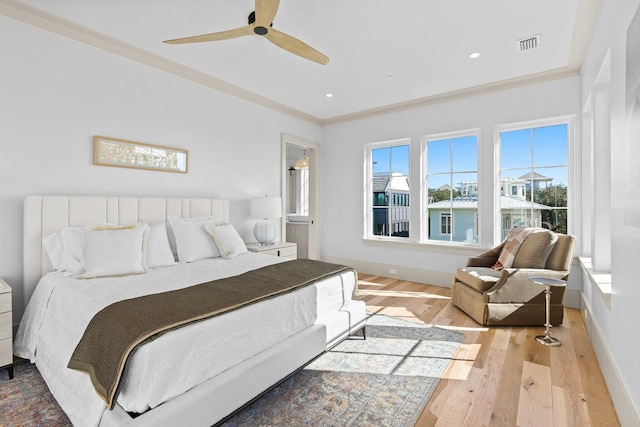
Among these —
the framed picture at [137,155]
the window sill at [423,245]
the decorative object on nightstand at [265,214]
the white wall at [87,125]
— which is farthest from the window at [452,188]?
the framed picture at [137,155]

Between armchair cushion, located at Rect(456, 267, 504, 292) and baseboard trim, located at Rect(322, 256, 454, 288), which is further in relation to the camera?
baseboard trim, located at Rect(322, 256, 454, 288)

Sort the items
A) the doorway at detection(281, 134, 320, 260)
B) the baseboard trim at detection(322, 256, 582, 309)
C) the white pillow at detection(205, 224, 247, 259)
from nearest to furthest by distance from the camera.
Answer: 1. the white pillow at detection(205, 224, 247, 259)
2. the baseboard trim at detection(322, 256, 582, 309)
3. the doorway at detection(281, 134, 320, 260)

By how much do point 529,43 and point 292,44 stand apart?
227 cm

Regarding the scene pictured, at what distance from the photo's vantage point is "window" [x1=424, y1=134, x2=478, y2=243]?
4.39m

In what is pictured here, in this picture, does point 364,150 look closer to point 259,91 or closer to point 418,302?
point 259,91

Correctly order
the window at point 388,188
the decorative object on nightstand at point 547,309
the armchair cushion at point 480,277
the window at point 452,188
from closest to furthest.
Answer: the decorative object on nightstand at point 547,309
the armchair cushion at point 480,277
the window at point 452,188
the window at point 388,188

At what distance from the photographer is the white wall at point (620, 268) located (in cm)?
155

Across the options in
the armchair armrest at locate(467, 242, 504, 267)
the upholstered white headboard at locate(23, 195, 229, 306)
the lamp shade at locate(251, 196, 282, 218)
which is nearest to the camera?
the upholstered white headboard at locate(23, 195, 229, 306)

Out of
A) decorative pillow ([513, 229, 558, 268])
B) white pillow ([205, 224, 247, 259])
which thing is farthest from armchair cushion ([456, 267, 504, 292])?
white pillow ([205, 224, 247, 259])

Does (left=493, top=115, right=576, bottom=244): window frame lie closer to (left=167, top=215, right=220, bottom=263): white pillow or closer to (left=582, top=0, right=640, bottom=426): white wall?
(left=582, top=0, right=640, bottom=426): white wall

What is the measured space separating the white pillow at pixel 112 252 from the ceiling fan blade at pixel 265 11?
1.96 m

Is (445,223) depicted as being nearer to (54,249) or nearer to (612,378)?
(612,378)

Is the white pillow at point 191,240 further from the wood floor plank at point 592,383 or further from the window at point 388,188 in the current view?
the wood floor plank at point 592,383

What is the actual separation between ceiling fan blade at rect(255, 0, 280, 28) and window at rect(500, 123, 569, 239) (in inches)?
132
